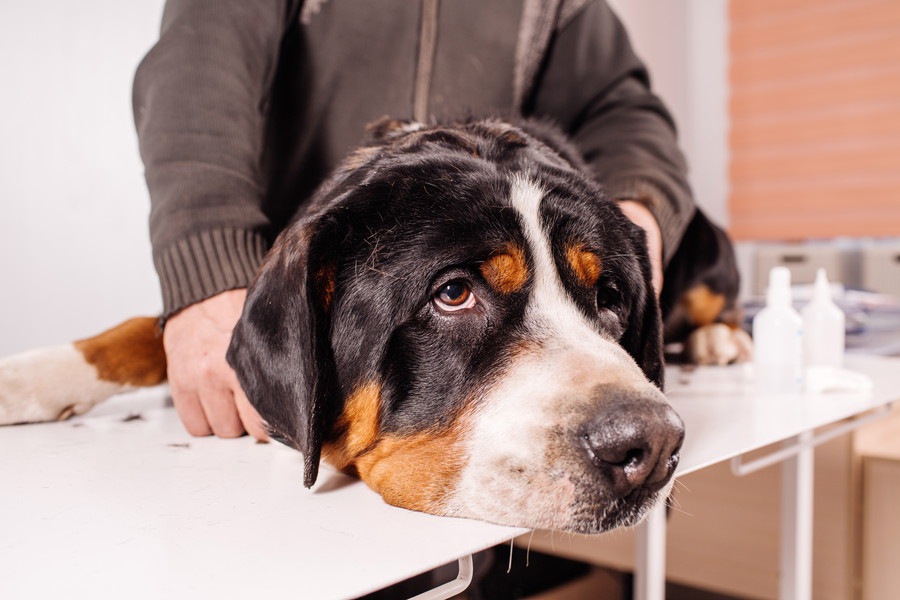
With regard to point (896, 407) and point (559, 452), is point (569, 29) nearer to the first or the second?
point (896, 407)

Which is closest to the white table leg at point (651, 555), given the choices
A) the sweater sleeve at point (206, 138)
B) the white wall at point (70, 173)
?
the sweater sleeve at point (206, 138)

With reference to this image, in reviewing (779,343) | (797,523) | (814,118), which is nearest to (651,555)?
(797,523)

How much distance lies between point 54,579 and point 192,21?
1213 millimetres

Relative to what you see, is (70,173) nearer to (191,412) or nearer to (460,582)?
(191,412)

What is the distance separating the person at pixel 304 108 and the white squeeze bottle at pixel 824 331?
37 centimetres

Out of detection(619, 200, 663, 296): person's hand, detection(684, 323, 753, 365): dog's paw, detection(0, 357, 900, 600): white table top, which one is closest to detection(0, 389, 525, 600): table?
detection(0, 357, 900, 600): white table top

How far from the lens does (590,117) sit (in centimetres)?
212

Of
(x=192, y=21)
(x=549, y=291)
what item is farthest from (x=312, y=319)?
(x=192, y=21)

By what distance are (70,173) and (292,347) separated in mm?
1353

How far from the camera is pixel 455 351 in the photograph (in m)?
0.94

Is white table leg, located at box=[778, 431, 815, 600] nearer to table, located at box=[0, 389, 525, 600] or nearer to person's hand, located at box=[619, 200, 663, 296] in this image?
person's hand, located at box=[619, 200, 663, 296]

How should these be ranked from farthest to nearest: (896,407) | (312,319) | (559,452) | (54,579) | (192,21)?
(896,407) → (192,21) → (312,319) → (559,452) → (54,579)

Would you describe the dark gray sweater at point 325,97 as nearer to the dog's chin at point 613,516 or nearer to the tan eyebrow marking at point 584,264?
the tan eyebrow marking at point 584,264

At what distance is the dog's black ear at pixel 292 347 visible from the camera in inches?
35.3
